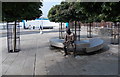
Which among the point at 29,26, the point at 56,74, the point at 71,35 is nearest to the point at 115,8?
the point at 56,74

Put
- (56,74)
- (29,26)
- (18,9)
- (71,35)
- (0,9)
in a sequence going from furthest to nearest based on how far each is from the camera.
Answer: (29,26), (71,35), (56,74), (18,9), (0,9)

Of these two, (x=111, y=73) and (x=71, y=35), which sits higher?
(x=71, y=35)

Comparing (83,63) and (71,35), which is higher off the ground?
(71,35)

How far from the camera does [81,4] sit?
4.33 m

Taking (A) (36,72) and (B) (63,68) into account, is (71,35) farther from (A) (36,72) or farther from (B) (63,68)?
(A) (36,72)

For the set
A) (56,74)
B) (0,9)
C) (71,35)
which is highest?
(0,9)

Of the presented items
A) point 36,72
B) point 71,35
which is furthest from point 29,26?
point 36,72

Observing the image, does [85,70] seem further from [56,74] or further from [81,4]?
[81,4]

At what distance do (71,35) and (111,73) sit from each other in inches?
150

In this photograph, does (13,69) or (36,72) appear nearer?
(36,72)

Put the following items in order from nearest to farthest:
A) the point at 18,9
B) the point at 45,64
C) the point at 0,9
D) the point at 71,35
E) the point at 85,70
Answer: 1. the point at 0,9
2. the point at 18,9
3. the point at 85,70
4. the point at 45,64
5. the point at 71,35

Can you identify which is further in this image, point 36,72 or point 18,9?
point 36,72

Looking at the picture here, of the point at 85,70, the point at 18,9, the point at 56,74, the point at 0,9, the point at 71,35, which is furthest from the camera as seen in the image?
the point at 71,35

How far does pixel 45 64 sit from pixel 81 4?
12.5 feet
